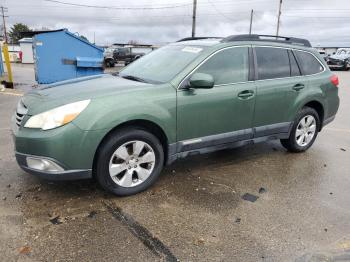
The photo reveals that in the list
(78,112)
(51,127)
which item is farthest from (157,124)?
(51,127)

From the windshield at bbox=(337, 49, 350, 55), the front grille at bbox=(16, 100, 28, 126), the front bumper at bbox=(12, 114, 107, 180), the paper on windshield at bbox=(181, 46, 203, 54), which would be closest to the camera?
the front bumper at bbox=(12, 114, 107, 180)

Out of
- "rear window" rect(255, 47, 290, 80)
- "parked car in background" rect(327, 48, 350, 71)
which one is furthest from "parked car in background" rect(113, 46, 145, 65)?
"rear window" rect(255, 47, 290, 80)

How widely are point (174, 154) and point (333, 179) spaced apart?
2.18 metres

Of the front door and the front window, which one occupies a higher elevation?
the front window

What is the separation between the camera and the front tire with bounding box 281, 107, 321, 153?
17.3 feet

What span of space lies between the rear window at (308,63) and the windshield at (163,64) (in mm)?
1814

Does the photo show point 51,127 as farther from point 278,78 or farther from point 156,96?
point 278,78

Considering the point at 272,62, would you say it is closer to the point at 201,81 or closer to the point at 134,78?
the point at 201,81

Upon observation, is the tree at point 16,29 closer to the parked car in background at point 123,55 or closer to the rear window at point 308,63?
the parked car in background at point 123,55

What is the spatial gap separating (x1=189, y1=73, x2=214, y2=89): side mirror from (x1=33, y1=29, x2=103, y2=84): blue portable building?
8.66 m

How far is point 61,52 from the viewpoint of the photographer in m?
11.6

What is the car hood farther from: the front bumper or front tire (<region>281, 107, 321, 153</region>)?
front tire (<region>281, 107, 321, 153</region>)

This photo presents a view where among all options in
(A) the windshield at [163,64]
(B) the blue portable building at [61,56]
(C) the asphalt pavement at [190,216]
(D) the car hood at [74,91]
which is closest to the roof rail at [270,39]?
(A) the windshield at [163,64]

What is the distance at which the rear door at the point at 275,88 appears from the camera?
4621mm
